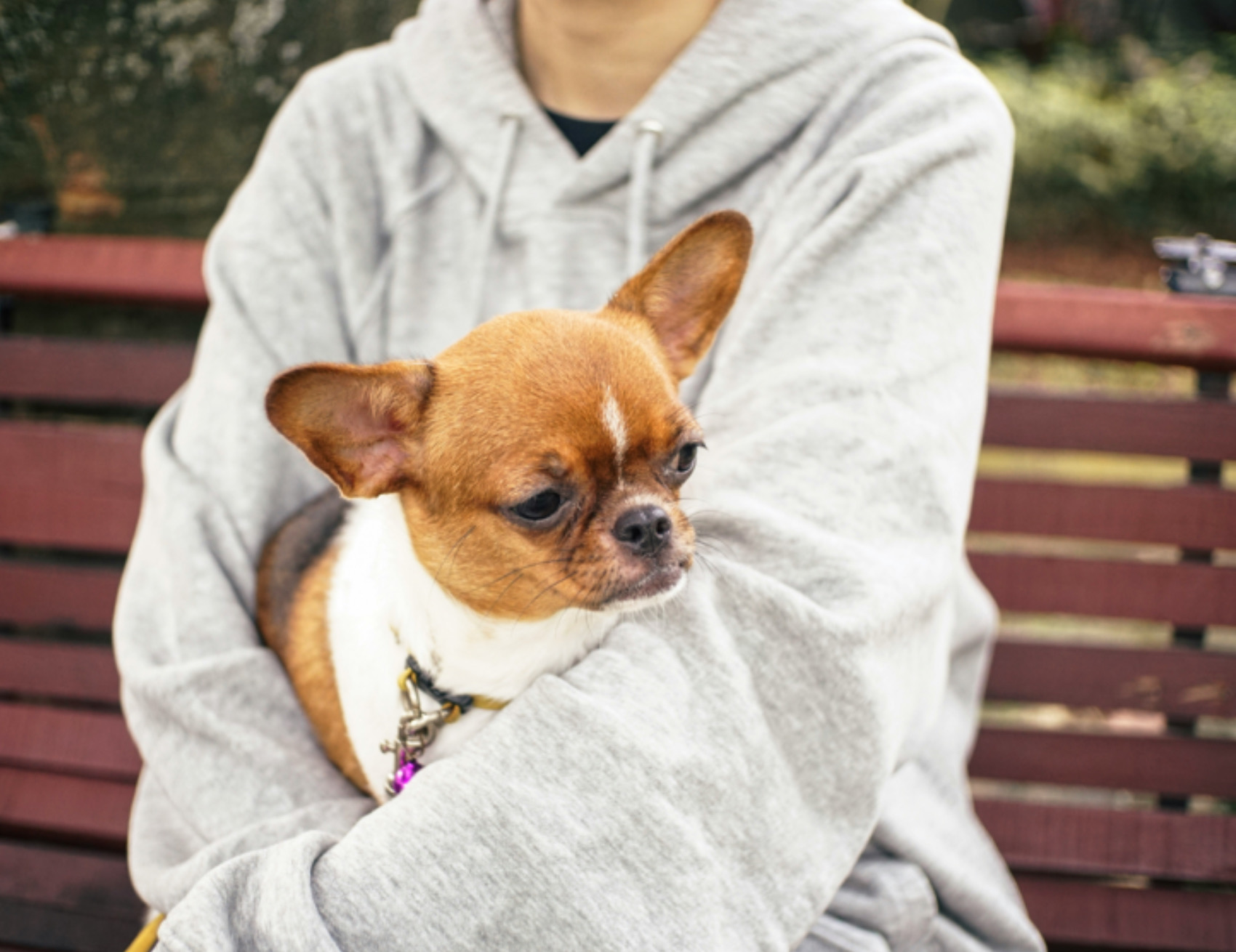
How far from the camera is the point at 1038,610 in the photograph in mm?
2170

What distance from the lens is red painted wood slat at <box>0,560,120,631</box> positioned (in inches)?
91.4

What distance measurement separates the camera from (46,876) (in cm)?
219

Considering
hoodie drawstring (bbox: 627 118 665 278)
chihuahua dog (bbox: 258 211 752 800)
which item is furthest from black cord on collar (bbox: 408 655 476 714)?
hoodie drawstring (bbox: 627 118 665 278)

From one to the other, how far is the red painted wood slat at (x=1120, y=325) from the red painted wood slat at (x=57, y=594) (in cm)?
208

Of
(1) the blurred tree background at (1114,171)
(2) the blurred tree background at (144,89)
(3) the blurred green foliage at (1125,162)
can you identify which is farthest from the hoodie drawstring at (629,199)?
(3) the blurred green foliage at (1125,162)

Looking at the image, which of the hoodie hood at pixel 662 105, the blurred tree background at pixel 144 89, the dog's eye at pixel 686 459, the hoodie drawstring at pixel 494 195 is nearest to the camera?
the dog's eye at pixel 686 459

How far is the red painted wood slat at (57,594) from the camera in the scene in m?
2.32

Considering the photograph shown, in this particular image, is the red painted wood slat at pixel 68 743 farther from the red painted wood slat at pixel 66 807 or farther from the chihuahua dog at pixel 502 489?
the chihuahua dog at pixel 502 489

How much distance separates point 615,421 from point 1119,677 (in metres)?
1.39

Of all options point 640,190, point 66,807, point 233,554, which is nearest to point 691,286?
point 640,190

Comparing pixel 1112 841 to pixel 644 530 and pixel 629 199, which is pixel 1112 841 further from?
pixel 629 199

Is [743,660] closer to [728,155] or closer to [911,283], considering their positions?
[911,283]

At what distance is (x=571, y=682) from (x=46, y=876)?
5.12 feet

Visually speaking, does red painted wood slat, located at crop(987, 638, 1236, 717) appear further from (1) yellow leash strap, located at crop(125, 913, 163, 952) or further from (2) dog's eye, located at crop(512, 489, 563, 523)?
(1) yellow leash strap, located at crop(125, 913, 163, 952)
